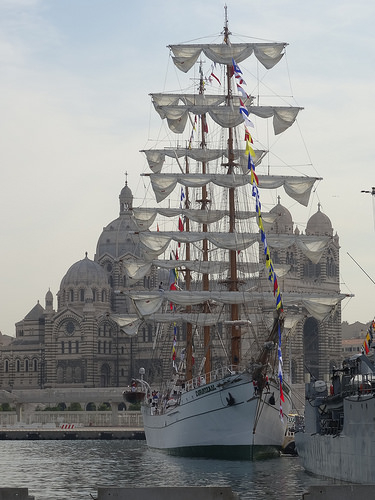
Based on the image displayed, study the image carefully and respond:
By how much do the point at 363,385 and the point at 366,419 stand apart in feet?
6.43

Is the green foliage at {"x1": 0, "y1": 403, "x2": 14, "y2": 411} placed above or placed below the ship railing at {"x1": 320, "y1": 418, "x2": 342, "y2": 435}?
above

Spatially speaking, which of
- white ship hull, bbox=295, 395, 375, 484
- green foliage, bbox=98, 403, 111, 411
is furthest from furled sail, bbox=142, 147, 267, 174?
green foliage, bbox=98, 403, 111, 411

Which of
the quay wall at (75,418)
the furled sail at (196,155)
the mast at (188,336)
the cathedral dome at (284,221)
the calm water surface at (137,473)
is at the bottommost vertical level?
the calm water surface at (137,473)

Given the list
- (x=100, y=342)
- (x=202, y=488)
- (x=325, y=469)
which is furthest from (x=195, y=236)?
(x=100, y=342)

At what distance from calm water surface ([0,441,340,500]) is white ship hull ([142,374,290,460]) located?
0.94 m

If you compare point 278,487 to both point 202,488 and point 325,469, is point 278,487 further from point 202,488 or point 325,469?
point 202,488

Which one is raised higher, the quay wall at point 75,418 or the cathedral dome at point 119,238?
the cathedral dome at point 119,238

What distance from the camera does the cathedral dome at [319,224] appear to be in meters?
157

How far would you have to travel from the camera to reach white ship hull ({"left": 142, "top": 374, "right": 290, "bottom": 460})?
58.0 m

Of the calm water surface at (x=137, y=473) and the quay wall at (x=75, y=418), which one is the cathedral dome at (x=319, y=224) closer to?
the quay wall at (x=75, y=418)

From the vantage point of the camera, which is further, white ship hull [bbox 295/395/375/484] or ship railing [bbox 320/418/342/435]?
ship railing [bbox 320/418/342/435]

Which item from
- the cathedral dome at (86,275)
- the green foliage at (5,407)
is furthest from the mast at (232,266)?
the cathedral dome at (86,275)

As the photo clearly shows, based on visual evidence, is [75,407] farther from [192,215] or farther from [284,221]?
[192,215]

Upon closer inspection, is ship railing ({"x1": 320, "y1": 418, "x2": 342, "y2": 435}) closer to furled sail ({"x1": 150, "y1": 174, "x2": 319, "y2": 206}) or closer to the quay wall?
furled sail ({"x1": 150, "y1": 174, "x2": 319, "y2": 206})
